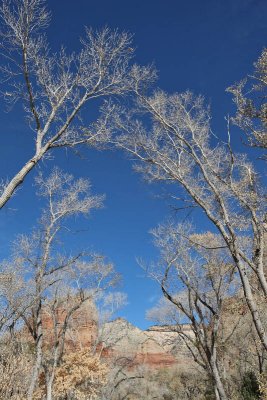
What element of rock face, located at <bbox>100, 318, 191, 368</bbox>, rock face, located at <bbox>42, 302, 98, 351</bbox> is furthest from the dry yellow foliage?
rock face, located at <bbox>100, 318, 191, 368</bbox>

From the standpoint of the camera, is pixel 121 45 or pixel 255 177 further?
pixel 255 177

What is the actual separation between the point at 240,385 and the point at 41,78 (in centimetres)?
2400

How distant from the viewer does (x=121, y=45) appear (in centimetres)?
1171

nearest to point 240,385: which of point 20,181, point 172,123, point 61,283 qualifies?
point 61,283

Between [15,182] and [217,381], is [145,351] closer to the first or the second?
[217,381]

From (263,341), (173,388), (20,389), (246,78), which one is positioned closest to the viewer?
(263,341)

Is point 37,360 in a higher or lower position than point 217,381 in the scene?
higher

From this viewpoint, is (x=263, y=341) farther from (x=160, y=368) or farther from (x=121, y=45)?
(x=160, y=368)

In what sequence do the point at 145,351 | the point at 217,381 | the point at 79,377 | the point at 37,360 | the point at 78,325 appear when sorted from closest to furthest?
1. the point at 217,381
2. the point at 37,360
3. the point at 79,377
4. the point at 78,325
5. the point at 145,351

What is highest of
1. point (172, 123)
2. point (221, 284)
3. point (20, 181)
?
point (172, 123)

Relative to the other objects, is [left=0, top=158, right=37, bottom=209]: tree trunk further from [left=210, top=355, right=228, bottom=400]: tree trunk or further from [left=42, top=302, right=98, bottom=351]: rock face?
[left=42, top=302, right=98, bottom=351]: rock face

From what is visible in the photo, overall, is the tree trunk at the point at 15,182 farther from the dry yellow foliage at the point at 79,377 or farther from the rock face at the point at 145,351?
the rock face at the point at 145,351

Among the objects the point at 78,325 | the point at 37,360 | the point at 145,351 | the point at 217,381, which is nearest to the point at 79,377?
the point at 78,325

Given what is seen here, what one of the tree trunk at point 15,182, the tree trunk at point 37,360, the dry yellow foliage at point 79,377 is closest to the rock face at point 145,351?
the dry yellow foliage at point 79,377
